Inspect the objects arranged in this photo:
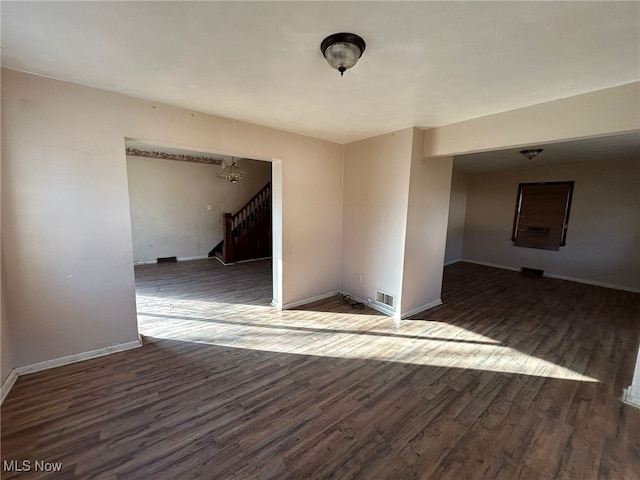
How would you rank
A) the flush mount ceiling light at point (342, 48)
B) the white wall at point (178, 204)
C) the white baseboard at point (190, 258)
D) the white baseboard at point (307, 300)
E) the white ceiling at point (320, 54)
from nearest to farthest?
the white ceiling at point (320, 54)
the flush mount ceiling light at point (342, 48)
the white baseboard at point (307, 300)
the white wall at point (178, 204)
the white baseboard at point (190, 258)

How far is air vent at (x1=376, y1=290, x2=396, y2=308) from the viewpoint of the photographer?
3627 millimetres

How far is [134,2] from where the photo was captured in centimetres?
126

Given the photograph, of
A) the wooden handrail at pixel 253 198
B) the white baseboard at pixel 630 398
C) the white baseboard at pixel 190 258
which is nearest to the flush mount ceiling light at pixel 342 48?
the white baseboard at pixel 630 398

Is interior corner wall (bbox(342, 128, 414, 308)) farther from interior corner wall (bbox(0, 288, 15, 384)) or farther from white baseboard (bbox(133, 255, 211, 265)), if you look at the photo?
white baseboard (bbox(133, 255, 211, 265))

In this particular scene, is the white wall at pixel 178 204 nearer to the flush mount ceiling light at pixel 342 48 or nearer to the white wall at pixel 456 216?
the white wall at pixel 456 216

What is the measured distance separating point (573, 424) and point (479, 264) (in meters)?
5.70

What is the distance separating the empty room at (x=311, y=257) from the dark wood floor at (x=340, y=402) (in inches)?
0.7

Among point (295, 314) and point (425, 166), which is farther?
point (295, 314)

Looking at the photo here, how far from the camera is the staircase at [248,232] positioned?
6566 mm

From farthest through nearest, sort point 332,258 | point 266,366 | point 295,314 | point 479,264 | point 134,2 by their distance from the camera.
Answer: point 479,264 < point 332,258 < point 295,314 < point 266,366 < point 134,2

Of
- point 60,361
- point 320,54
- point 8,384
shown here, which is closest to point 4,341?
point 8,384

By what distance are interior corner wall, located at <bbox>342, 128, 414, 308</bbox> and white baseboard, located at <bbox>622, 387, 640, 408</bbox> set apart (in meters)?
2.06

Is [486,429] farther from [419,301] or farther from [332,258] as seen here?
[332,258]

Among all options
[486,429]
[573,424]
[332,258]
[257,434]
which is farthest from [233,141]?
[573,424]
